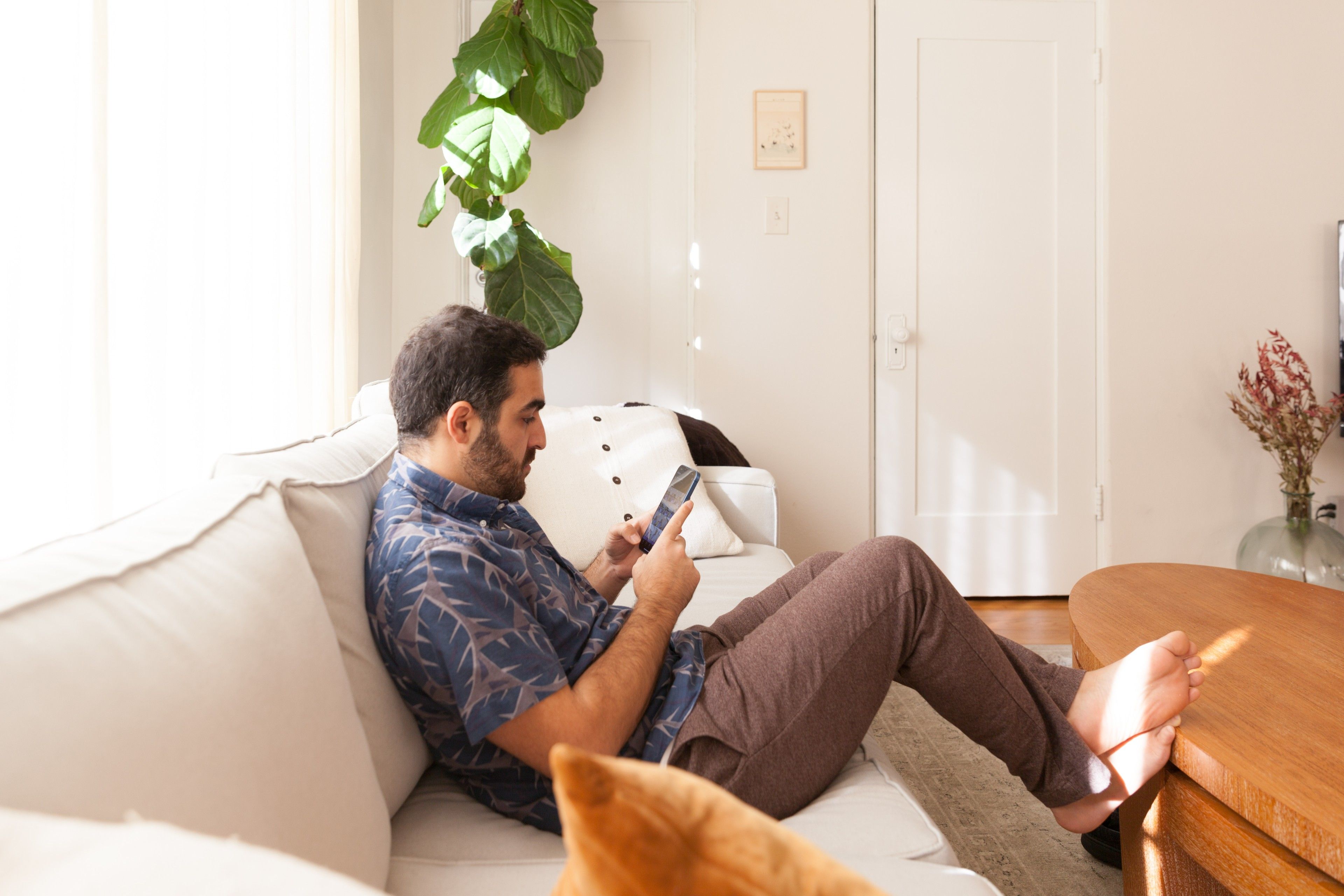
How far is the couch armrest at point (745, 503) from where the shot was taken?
2359 millimetres

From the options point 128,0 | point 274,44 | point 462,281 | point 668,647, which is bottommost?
point 668,647

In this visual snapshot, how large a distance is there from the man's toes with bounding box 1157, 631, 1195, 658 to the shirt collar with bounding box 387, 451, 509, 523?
877 millimetres

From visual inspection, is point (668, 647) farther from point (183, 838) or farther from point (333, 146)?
point (333, 146)

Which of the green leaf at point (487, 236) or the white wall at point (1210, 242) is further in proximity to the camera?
the white wall at point (1210, 242)

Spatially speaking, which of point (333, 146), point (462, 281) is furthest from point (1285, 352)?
point (333, 146)

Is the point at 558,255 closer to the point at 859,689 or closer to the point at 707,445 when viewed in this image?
the point at 707,445

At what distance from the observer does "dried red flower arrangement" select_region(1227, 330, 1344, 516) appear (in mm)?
3047

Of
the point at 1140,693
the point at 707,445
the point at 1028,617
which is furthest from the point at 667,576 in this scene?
the point at 1028,617

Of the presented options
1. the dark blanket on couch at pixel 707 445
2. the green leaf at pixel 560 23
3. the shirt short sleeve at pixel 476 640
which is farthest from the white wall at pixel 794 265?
the shirt short sleeve at pixel 476 640

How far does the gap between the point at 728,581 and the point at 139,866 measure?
64.4 inches

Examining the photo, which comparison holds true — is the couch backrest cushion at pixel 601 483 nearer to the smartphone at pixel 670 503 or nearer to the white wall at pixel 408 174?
the smartphone at pixel 670 503

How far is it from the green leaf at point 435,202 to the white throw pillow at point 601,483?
0.84 meters

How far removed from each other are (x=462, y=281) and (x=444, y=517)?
2321mm

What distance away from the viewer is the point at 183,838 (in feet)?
1.06
